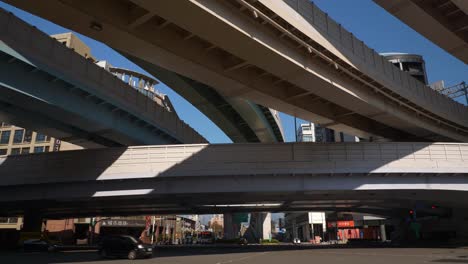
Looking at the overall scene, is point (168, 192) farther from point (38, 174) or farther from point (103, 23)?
point (103, 23)

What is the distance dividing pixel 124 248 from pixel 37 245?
14.6 metres

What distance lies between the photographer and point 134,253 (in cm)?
2286

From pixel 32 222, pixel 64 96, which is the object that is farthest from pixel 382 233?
pixel 64 96

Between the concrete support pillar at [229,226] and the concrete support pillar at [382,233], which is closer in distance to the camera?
the concrete support pillar at [229,226]

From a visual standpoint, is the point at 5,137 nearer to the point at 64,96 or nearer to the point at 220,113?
the point at 220,113

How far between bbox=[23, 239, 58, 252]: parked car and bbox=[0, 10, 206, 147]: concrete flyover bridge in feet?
32.0

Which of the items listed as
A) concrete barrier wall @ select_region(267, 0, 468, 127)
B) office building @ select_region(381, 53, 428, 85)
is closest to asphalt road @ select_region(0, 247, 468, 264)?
concrete barrier wall @ select_region(267, 0, 468, 127)

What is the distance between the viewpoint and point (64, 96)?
75.0 feet

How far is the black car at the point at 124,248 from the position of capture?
22875 millimetres

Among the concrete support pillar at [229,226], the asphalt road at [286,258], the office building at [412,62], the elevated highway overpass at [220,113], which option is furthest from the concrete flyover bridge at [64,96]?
the office building at [412,62]

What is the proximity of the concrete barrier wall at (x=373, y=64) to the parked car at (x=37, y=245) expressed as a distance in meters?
29.8

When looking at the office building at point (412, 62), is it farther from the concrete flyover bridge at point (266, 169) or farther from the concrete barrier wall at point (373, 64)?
the concrete flyover bridge at point (266, 169)

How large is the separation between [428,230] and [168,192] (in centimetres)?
3730

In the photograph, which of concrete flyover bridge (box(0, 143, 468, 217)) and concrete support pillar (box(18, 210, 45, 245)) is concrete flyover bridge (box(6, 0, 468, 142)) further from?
concrete support pillar (box(18, 210, 45, 245))
